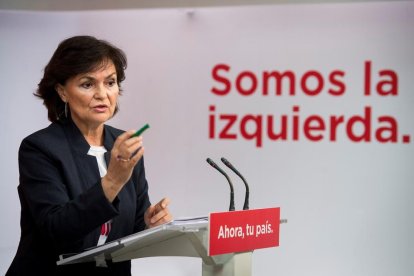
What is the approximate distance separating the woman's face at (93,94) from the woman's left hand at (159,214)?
Result: 1.09ft

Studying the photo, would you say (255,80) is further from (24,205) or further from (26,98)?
(24,205)

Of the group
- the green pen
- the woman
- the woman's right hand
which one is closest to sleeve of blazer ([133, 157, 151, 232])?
the woman

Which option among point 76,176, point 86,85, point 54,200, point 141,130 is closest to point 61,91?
point 86,85

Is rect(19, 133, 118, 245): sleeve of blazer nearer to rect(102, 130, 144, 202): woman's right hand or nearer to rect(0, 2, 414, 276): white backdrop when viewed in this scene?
rect(102, 130, 144, 202): woman's right hand

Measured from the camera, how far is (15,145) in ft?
16.9

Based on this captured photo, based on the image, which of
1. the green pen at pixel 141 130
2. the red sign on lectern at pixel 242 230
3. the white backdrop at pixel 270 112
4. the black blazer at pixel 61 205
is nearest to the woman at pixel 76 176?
the black blazer at pixel 61 205

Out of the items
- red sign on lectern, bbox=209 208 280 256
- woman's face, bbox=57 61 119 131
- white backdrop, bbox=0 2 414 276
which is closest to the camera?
red sign on lectern, bbox=209 208 280 256

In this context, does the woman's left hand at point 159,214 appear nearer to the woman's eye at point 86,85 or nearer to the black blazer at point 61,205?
the black blazer at point 61,205

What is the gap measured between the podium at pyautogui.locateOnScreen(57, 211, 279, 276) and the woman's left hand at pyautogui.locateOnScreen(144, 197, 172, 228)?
0.23 m

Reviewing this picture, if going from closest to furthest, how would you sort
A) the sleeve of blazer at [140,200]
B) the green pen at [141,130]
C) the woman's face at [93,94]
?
the green pen at [141,130] → the woman's face at [93,94] → the sleeve of blazer at [140,200]

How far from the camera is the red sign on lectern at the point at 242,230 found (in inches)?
77.5

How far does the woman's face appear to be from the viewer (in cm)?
229

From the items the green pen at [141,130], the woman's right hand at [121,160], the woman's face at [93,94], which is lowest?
the woman's right hand at [121,160]

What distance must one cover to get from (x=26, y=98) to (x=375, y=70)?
2.42m
